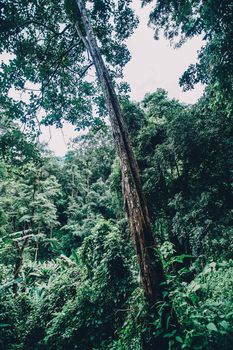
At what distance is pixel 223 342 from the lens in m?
2.76

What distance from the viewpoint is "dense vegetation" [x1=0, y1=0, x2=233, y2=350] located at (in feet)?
11.1

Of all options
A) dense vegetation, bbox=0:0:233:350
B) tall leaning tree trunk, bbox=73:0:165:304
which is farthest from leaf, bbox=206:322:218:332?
tall leaning tree trunk, bbox=73:0:165:304

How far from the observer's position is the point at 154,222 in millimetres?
11172

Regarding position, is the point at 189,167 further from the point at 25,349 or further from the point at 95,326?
the point at 25,349

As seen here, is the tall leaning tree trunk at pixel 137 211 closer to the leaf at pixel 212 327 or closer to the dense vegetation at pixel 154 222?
the dense vegetation at pixel 154 222

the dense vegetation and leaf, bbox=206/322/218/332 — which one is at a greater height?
the dense vegetation

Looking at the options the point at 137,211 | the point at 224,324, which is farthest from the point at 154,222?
the point at 224,324

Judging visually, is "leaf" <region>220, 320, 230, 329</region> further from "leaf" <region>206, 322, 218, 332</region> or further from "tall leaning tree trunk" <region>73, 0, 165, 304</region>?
"tall leaning tree trunk" <region>73, 0, 165, 304</region>

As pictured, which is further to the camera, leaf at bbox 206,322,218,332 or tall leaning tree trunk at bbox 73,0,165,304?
tall leaning tree trunk at bbox 73,0,165,304

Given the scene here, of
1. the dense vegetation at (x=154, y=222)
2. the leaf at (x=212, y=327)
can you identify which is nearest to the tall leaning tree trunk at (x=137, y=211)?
the dense vegetation at (x=154, y=222)

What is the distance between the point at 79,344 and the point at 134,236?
2.50 meters

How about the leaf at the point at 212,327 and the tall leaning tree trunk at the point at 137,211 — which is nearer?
the leaf at the point at 212,327

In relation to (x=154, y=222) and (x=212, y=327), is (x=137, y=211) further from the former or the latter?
(x=154, y=222)

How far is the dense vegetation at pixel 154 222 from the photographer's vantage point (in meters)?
3.38
